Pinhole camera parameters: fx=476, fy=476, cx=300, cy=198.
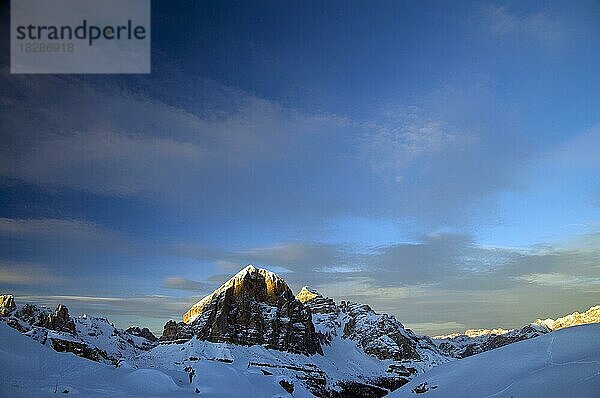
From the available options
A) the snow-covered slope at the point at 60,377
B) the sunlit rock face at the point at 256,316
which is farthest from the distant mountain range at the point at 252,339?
the snow-covered slope at the point at 60,377

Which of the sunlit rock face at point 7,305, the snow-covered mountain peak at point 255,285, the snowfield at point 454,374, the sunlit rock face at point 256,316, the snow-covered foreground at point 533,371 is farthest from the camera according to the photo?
the snow-covered mountain peak at point 255,285

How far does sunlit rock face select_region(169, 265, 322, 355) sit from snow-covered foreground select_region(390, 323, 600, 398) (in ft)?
441

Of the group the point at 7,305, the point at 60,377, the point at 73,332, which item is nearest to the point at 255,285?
the point at 73,332

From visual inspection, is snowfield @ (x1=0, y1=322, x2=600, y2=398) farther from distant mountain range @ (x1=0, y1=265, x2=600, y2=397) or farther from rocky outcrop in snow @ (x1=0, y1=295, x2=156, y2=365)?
distant mountain range @ (x1=0, y1=265, x2=600, y2=397)

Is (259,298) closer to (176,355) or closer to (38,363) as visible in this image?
(176,355)

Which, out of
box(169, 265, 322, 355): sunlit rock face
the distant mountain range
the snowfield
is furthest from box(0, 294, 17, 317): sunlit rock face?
the snowfield

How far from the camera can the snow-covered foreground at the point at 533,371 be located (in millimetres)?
11719

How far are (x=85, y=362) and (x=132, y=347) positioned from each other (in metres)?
189

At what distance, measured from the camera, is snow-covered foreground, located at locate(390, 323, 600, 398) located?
38.4 feet

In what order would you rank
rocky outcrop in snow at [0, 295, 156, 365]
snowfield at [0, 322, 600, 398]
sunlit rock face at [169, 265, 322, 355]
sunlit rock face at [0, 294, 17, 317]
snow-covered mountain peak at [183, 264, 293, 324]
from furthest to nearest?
snow-covered mountain peak at [183, 264, 293, 324] → sunlit rock face at [169, 265, 322, 355] → sunlit rock face at [0, 294, 17, 317] → rocky outcrop in snow at [0, 295, 156, 365] → snowfield at [0, 322, 600, 398]

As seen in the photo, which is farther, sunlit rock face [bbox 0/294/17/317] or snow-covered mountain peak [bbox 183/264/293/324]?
snow-covered mountain peak [bbox 183/264/293/324]

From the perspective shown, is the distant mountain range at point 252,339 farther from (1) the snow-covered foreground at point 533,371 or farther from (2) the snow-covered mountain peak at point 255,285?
(1) the snow-covered foreground at point 533,371

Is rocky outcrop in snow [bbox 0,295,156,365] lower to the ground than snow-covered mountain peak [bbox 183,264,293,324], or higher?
lower

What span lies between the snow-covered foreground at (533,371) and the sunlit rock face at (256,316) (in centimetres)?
13435
